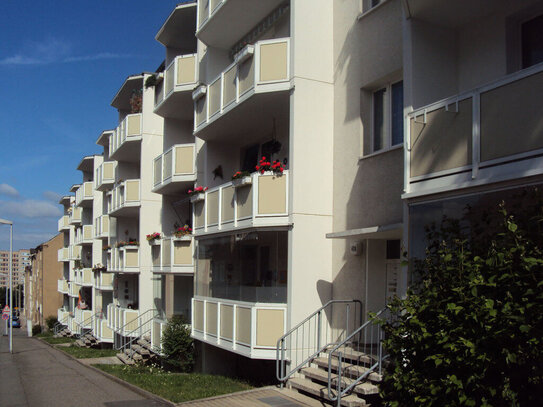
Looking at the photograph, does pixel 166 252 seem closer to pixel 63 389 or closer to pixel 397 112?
pixel 63 389

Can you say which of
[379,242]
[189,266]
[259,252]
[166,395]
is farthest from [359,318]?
[189,266]

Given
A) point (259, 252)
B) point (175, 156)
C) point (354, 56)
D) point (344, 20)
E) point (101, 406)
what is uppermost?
point (344, 20)

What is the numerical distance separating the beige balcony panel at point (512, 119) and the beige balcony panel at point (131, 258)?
19832 millimetres

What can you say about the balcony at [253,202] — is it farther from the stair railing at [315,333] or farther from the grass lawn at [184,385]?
the grass lawn at [184,385]

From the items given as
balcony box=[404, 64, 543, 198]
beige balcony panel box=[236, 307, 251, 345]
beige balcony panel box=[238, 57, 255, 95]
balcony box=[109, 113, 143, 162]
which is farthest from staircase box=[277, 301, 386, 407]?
balcony box=[109, 113, 143, 162]

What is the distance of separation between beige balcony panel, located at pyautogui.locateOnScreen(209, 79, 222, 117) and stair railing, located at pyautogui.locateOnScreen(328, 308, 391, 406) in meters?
6.96

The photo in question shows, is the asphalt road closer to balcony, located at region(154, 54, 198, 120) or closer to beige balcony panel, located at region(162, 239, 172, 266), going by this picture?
beige balcony panel, located at region(162, 239, 172, 266)

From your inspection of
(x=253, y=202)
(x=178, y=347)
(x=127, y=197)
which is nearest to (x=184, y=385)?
(x=178, y=347)

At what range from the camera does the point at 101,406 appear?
12711 millimetres

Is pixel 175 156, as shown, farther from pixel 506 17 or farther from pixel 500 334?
pixel 500 334

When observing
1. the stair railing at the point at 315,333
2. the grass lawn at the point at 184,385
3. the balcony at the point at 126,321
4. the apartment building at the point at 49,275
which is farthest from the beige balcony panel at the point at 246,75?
the apartment building at the point at 49,275

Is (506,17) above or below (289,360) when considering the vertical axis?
above

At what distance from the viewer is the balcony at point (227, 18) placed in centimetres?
1513

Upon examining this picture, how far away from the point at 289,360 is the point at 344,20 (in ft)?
23.9
